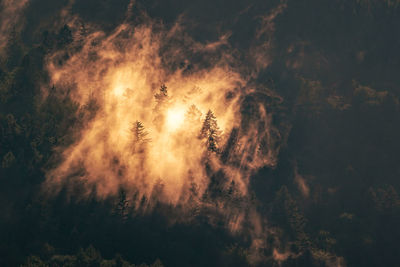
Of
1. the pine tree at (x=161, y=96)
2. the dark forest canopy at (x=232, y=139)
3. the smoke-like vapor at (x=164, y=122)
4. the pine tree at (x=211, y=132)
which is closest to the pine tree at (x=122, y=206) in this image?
the dark forest canopy at (x=232, y=139)

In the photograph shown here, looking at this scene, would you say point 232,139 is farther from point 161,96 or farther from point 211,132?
point 161,96

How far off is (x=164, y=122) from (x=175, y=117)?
8.47ft

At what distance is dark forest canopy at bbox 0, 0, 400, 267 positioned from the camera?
46.8 meters

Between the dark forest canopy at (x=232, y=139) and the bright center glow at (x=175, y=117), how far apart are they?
1.56 metres

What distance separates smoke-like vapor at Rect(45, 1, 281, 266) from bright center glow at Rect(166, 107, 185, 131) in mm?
202

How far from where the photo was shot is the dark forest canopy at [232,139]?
46.8 m

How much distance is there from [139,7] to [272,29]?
107 feet

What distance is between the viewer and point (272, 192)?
5822 centimetres

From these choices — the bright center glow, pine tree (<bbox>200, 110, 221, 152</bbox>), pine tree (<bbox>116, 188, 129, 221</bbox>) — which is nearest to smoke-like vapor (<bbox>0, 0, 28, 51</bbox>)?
the bright center glow

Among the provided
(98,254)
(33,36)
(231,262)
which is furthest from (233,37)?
(98,254)

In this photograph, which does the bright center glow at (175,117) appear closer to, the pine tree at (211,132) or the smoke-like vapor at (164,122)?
the smoke-like vapor at (164,122)

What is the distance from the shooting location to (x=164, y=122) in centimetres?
5669

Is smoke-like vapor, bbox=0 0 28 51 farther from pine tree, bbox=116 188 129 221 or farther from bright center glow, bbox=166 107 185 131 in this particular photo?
pine tree, bbox=116 188 129 221

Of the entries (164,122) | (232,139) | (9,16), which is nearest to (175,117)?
(164,122)
